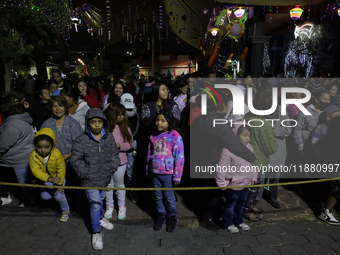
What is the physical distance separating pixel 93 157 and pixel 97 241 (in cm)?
108

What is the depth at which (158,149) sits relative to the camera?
131 inches

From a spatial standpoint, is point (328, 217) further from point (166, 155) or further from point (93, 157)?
point (93, 157)

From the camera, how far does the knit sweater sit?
3.27m

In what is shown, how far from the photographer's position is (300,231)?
11.3ft

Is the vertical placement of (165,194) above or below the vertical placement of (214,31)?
A: below

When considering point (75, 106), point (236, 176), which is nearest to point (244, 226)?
point (236, 176)

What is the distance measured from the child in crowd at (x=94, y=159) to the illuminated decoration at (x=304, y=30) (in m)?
15.2

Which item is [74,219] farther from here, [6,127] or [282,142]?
[282,142]

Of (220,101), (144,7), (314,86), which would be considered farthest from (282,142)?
(144,7)

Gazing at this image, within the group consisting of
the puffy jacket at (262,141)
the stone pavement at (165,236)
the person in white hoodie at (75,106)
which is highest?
the person in white hoodie at (75,106)

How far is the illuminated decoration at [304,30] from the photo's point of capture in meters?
14.2

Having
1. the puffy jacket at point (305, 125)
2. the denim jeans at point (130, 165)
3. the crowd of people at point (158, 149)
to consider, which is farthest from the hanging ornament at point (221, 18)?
the denim jeans at point (130, 165)

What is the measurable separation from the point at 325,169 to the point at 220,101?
222 cm
